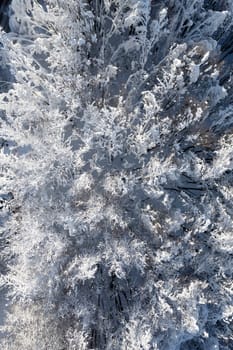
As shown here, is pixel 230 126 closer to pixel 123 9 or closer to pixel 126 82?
pixel 126 82

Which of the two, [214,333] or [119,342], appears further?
[214,333]

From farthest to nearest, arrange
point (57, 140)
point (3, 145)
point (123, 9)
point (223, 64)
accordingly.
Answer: point (3, 145) → point (223, 64) → point (123, 9) → point (57, 140)

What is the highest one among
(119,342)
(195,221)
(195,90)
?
(195,90)

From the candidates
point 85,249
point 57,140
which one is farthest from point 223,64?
point 85,249

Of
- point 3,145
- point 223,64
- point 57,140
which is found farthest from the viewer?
point 3,145

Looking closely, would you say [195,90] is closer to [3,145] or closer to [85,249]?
[85,249]

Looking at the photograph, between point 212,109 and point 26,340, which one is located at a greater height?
point 212,109
